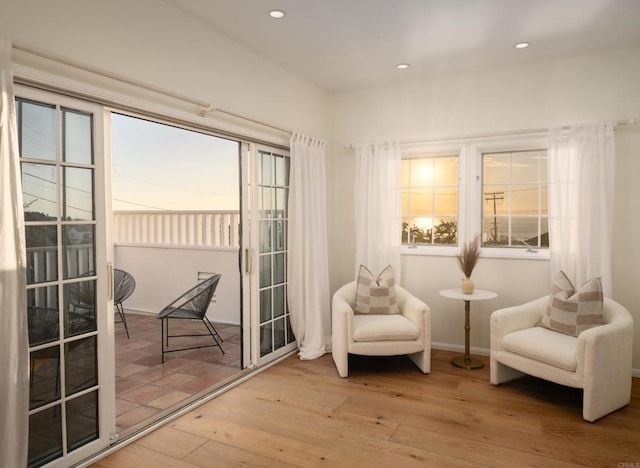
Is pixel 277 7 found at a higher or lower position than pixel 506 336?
higher

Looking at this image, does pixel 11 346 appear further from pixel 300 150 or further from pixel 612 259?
pixel 612 259

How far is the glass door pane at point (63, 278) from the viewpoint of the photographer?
2.24 m

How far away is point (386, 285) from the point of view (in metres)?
4.33

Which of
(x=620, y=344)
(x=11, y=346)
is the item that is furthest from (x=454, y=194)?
(x=11, y=346)

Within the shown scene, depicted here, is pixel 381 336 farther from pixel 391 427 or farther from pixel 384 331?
pixel 391 427

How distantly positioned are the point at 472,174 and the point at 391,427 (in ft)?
8.75

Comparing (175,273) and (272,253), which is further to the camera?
(175,273)

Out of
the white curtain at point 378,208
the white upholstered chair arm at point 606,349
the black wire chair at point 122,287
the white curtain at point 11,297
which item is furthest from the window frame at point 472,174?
the white curtain at point 11,297

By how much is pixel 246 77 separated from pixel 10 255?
2.36 meters

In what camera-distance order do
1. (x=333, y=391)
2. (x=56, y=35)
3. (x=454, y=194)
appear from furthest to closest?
(x=454, y=194), (x=333, y=391), (x=56, y=35)

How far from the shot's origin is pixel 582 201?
3.92 m

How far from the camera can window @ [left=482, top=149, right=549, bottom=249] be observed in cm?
442

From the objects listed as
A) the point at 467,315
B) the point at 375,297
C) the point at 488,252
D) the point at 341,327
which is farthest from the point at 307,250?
the point at 488,252

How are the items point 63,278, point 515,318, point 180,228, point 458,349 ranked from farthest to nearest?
1. point 180,228
2. point 458,349
3. point 515,318
4. point 63,278
